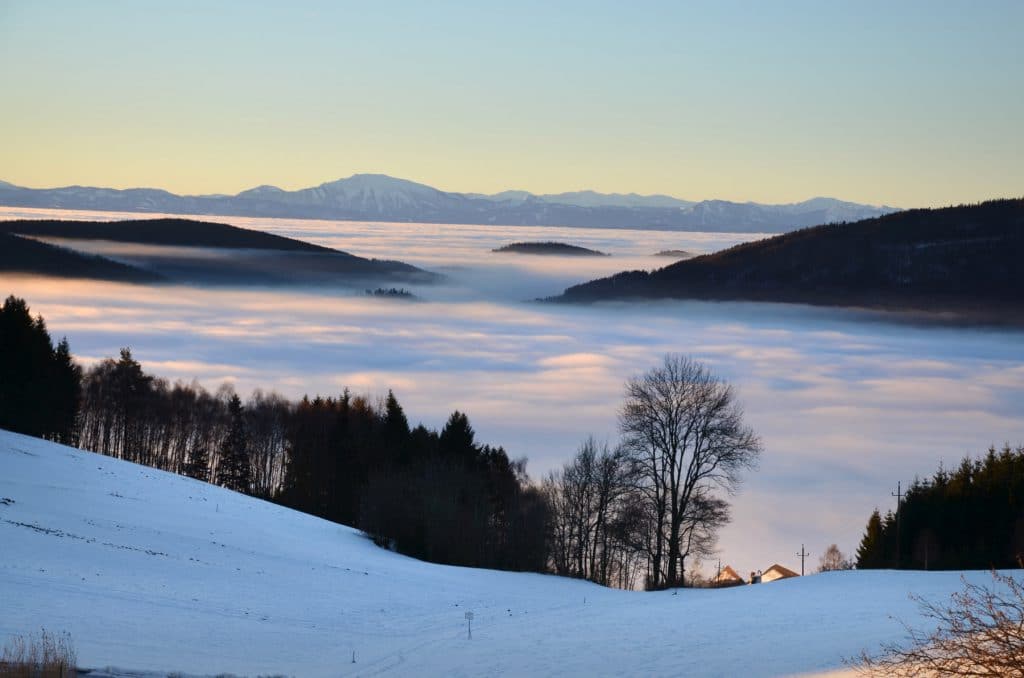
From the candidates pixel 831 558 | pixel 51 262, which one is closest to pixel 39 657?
pixel 831 558

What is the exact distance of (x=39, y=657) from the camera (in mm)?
18750

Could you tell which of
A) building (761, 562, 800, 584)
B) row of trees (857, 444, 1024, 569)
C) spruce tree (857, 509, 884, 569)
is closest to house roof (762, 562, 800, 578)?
building (761, 562, 800, 584)

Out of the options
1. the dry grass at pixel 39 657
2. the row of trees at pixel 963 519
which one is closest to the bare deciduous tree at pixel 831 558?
the row of trees at pixel 963 519

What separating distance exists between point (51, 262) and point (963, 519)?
145 m

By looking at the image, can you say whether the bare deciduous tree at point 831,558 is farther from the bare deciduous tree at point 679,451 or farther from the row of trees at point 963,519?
the bare deciduous tree at point 679,451

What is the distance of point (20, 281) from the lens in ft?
451

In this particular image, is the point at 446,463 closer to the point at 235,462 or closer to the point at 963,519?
the point at 235,462

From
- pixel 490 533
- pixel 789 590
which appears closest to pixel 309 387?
pixel 490 533

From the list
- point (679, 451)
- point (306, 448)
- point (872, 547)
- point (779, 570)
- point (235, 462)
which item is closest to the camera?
point (679, 451)

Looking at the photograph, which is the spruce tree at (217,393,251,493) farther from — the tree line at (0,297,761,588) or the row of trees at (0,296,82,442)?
the row of trees at (0,296,82,442)

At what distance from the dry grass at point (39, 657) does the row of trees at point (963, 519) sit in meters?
36.3

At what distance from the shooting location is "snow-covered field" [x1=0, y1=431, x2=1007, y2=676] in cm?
2247

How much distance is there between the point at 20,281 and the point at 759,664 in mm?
136414

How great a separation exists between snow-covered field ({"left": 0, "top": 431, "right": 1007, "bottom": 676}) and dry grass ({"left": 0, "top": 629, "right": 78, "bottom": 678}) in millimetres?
449
